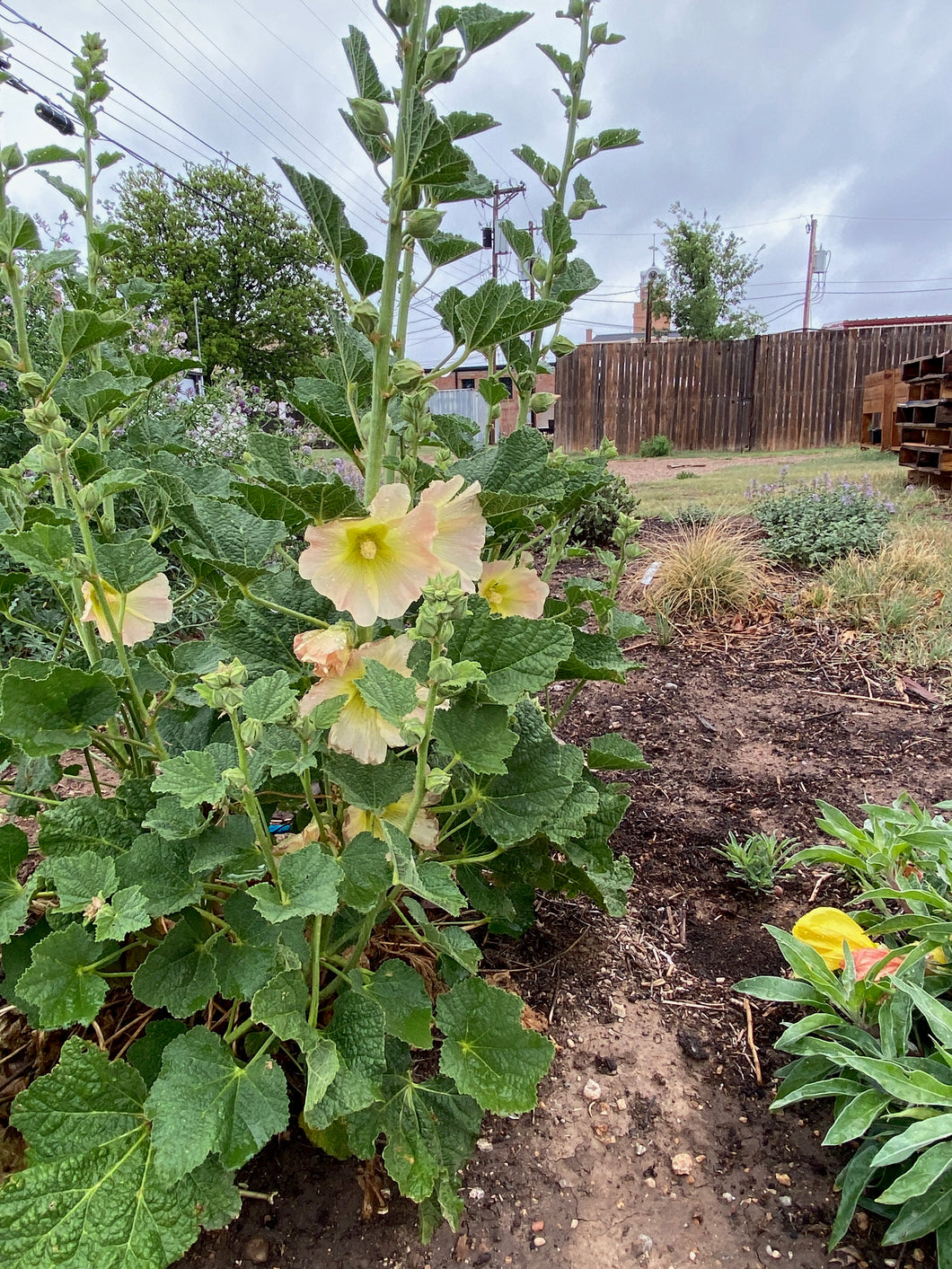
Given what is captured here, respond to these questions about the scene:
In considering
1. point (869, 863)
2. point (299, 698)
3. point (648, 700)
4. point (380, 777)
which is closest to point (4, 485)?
point (299, 698)

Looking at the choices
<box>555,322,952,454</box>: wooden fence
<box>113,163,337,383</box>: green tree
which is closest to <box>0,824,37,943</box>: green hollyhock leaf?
<box>555,322,952,454</box>: wooden fence

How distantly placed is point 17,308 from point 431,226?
0.61 metres

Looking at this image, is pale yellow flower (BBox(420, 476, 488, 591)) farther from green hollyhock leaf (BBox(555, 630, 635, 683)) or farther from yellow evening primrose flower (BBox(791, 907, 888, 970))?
yellow evening primrose flower (BBox(791, 907, 888, 970))

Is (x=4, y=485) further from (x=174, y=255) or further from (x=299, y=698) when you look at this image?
(x=174, y=255)

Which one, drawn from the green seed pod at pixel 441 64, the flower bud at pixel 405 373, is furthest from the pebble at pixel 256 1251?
the green seed pod at pixel 441 64

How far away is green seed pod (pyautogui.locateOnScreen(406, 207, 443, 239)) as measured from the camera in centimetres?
69

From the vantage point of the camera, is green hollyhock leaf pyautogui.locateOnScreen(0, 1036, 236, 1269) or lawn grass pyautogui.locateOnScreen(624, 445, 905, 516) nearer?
green hollyhock leaf pyautogui.locateOnScreen(0, 1036, 236, 1269)

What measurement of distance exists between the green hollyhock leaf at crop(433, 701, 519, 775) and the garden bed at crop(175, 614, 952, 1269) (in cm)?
61

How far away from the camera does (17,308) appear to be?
0.96m

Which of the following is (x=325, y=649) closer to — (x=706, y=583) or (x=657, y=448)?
(x=706, y=583)

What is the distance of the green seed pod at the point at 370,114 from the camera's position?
2.23 feet

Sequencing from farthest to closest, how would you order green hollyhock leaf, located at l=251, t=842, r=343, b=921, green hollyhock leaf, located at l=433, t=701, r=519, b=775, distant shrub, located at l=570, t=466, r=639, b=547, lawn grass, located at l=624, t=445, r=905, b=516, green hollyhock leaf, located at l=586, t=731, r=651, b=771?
lawn grass, located at l=624, t=445, r=905, b=516, distant shrub, located at l=570, t=466, r=639, b=547, green hollyhock leaf, located at l=586, t=731, r=651, b=771, green hollyhock leaf, located at l=433, t=701, r=519, b=775, green hollyhock leaf, located at l=251, t=842, r=343, b=921

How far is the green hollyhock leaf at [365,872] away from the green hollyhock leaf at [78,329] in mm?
680

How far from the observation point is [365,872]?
0.76m
